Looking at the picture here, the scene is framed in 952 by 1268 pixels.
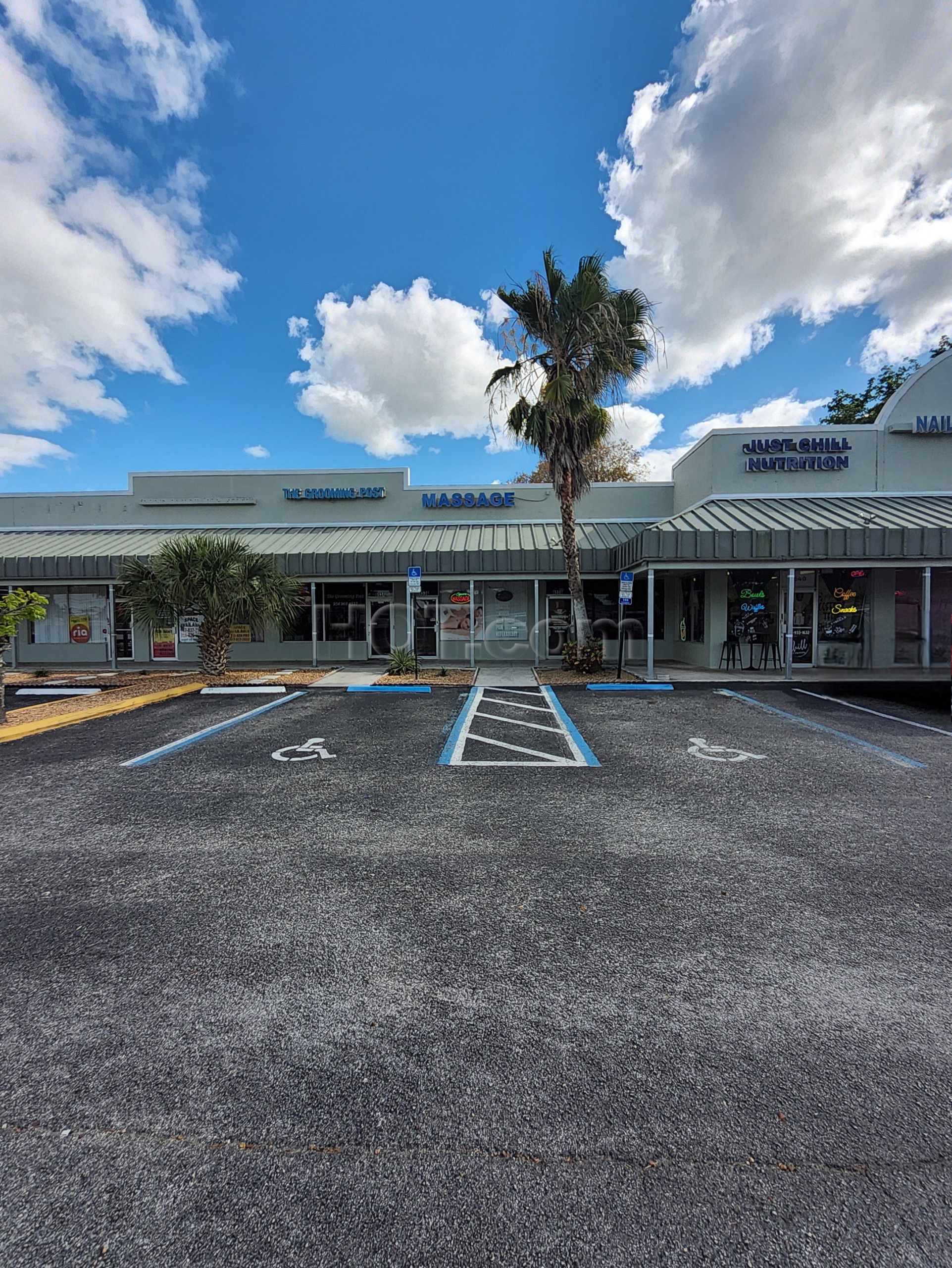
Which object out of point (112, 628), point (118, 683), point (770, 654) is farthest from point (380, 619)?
point (770, 654)

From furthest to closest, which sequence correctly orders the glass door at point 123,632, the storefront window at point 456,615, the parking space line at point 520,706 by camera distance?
the glass door at point 123,632 → the storefront window at point 456,615 → the parking space line at point 520,706

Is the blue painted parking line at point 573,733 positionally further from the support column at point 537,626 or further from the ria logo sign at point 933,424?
the ria logo sign at point 933,424

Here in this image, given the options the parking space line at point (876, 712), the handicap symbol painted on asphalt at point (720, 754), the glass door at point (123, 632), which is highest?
the glass door at point (123, 632)

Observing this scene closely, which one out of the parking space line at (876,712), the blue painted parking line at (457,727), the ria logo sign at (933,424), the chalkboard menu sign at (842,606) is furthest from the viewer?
the ria logo sign at (933,424)

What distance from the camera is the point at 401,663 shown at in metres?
15.4

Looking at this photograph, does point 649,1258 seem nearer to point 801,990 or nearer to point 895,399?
point 801,990

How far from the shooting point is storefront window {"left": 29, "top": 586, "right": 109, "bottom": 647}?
18.4 m

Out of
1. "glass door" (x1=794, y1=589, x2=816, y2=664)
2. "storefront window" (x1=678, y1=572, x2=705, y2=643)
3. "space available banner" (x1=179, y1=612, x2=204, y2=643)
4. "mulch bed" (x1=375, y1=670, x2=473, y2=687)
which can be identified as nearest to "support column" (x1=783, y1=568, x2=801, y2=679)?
"glass door" (x1=794, y1=589, x2=816, y2=664)

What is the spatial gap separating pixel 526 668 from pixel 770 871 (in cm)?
1234

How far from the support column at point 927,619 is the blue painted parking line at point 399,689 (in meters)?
12.5

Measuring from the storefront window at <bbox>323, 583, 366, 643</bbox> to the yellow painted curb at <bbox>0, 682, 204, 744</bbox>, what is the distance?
18.7 ft

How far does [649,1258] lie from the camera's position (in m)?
1.64

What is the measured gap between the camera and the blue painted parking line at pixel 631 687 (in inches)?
499

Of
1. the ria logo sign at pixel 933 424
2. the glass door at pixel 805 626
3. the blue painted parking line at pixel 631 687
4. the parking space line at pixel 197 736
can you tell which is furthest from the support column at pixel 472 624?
the ria logo sign at pixel 933 424
